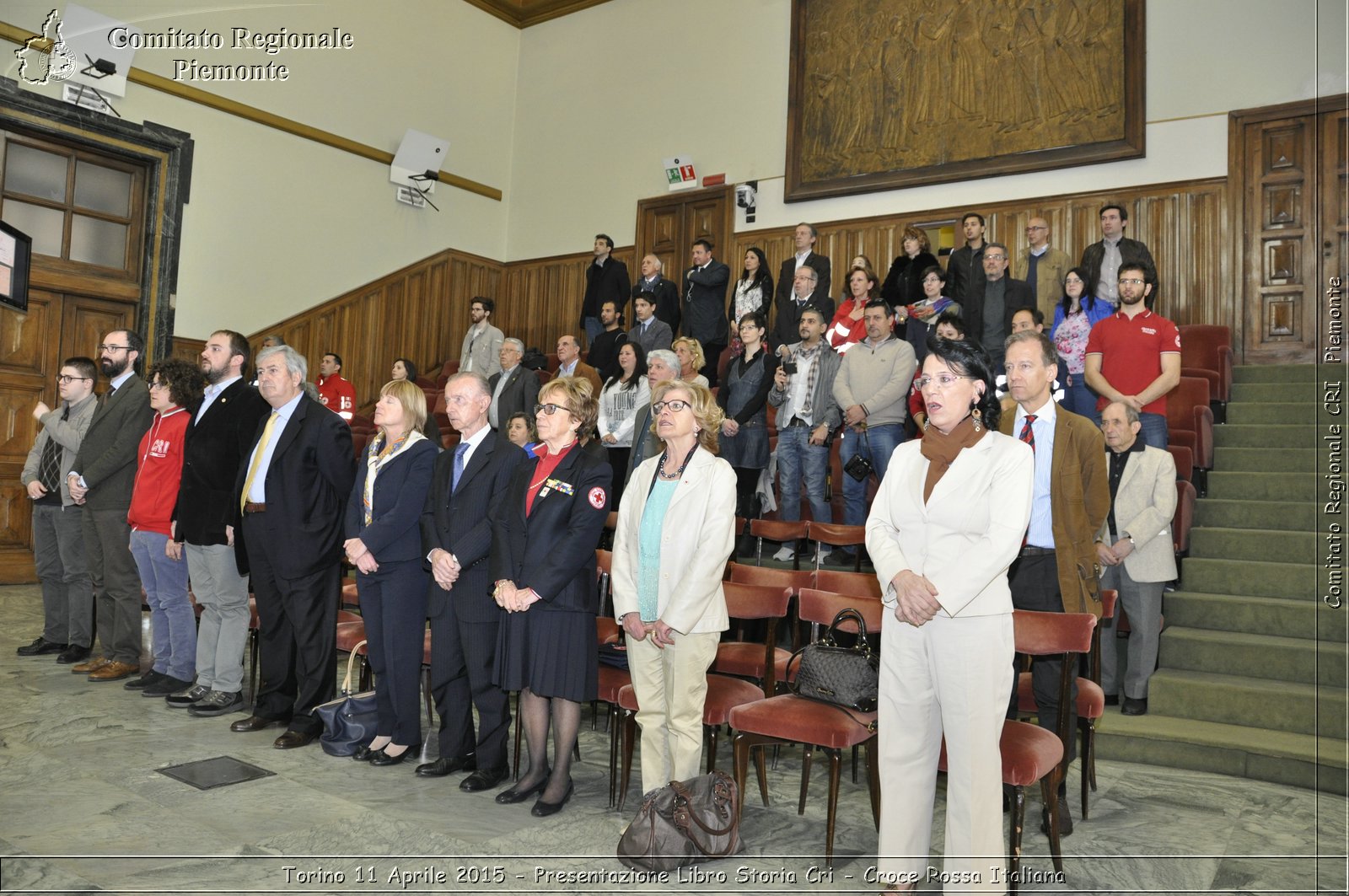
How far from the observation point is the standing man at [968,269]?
666 cm

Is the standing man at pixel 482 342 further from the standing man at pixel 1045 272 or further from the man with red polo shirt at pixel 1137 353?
the man with red polo shirt at pixel 1137 353

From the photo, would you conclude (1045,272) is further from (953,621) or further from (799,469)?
(953,621)

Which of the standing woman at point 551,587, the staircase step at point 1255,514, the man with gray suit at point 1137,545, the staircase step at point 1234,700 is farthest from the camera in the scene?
the staircase step at point 1255,514

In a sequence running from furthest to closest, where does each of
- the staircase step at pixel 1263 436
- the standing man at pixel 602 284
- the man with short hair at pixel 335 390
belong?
1. the standing man at pixel 602 284
2. the man with short hair at pixel 335 390
3. the staircase step at pixel 1263 436

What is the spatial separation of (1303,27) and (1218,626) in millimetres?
5060

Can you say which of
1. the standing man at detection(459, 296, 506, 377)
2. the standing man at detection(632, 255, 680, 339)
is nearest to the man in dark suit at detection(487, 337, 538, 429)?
the standing man at detection(632, 255, 680, 339)

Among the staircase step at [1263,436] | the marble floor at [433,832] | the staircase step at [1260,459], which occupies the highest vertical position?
the staircase step at [1263,436]

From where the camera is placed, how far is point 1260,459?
18.9 ft

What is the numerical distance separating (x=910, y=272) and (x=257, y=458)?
4946 millimetres

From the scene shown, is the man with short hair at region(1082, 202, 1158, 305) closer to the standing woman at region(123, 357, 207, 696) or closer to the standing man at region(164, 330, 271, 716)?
the standing man at region(164, 330, 271, 716)

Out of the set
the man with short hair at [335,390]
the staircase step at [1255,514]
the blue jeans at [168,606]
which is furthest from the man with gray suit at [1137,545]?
the man with short hair at [335,390]

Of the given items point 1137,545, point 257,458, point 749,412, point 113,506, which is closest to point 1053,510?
point 1137,545

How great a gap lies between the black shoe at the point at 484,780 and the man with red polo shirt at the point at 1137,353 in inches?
143

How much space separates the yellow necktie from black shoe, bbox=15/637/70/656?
2119mm
